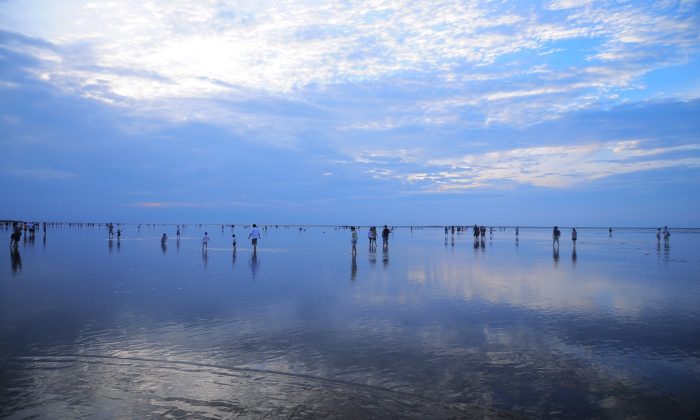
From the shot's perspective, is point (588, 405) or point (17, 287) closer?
point (588, 405)

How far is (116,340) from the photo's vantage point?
29.7 ft

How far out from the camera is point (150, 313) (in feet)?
38.1

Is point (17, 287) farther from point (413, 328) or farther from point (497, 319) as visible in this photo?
point (497, 319)

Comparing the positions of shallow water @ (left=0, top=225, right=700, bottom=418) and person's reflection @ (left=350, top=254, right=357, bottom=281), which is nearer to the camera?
shallow water @ (left=0, top=225, right=700, bottom=418)

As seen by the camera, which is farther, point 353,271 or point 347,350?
point 353,271

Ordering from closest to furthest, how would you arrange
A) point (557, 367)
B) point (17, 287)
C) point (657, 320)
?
point (557, 367), point (657, 320), point (17, 287)

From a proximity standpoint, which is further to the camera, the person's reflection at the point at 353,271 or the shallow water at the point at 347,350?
the person's reflection at the point at 353,271

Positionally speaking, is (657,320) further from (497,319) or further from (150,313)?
(150,313)

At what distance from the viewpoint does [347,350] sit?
336 inches

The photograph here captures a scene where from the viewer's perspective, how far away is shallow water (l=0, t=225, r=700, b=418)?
239 inches

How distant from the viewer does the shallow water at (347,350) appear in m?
6.08

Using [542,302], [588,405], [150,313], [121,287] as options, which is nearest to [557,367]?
[588,405]

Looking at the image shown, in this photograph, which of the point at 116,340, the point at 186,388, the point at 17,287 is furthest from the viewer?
the point at 17,287

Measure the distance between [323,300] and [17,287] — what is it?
35.9ft
